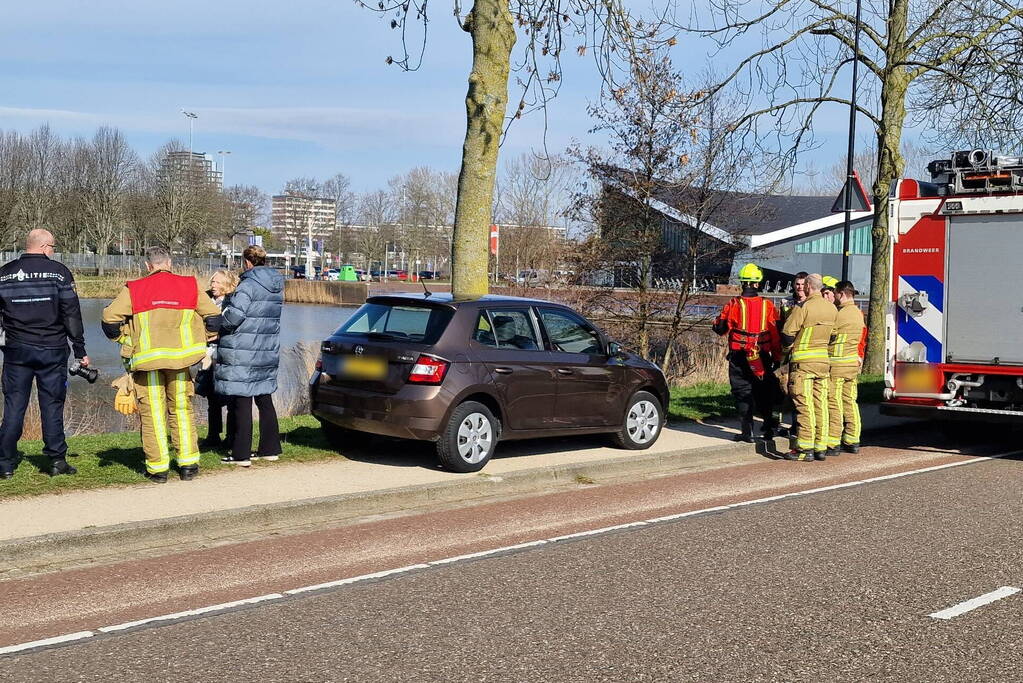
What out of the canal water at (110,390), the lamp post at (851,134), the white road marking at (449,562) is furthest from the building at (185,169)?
the white road marking at (449,562)

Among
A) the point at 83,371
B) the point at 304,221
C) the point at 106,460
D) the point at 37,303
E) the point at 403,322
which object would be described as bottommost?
the point at 106,460

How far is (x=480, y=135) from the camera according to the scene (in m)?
12.5

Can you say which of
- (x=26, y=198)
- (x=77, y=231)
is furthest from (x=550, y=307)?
(x=77, y=231)

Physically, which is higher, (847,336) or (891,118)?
(891,118)

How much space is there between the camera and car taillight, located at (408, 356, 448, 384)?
9.31 metres

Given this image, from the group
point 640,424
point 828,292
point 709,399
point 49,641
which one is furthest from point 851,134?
point 49,641

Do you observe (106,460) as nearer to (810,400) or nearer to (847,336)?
(810,400)

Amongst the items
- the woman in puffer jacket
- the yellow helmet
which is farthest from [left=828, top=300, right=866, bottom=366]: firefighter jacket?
the woman in puffer jacket

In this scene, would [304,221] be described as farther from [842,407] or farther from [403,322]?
[403,322]

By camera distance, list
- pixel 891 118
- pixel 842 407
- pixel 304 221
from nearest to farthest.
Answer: pixel 842 407 → pixel 891 118 → pixel 304 221

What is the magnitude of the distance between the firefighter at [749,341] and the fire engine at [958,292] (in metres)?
1.45

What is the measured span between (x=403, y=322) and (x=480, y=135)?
3.54 meters

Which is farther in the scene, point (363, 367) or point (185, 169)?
point (185, 169)

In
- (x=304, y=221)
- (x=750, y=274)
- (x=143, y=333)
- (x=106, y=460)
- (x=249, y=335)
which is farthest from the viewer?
(x=304, y=221)
